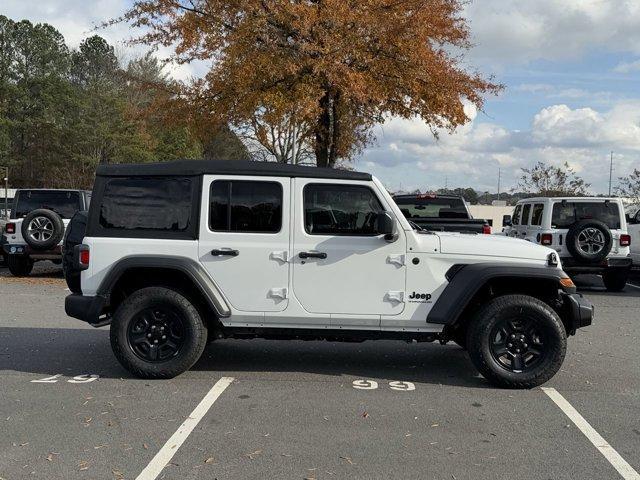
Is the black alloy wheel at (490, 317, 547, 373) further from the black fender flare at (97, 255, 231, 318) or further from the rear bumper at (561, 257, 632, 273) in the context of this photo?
the rear bumper at (561, 257, 632, 273)

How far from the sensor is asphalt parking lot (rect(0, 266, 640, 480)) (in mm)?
3887

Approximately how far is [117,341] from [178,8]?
11988 millimetres

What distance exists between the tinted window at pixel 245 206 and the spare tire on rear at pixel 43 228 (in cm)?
802

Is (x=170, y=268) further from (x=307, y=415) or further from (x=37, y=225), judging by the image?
(x=37, y=225)

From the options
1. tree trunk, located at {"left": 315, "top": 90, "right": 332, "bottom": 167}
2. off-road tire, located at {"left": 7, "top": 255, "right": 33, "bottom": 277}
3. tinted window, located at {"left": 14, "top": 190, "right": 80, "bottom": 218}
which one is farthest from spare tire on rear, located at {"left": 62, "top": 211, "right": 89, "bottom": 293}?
tree trunk, located at {"left": 315, "top": 90, "right": 332, "bottom": 167}

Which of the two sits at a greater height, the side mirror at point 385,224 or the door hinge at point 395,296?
the side mirror at point 385,224

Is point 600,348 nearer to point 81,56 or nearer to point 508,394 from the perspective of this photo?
point 508,394

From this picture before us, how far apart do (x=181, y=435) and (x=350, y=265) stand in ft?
6.51

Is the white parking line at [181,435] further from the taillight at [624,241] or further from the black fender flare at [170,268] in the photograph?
the taillight at [624,241]

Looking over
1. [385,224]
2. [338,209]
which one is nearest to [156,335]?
[338,209]

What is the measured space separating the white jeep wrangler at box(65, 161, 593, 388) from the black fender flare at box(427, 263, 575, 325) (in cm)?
2

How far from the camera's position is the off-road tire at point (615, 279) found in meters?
12.4

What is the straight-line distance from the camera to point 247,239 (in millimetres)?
5488

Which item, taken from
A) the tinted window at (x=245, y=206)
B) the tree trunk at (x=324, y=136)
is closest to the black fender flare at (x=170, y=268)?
the tinted window at (x=245, y=206)
